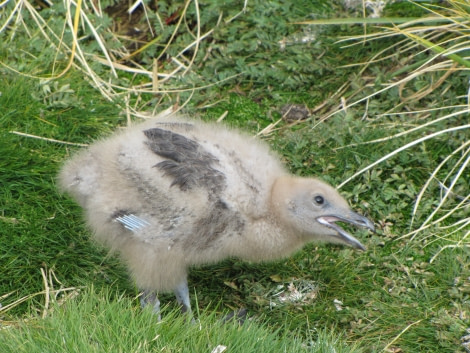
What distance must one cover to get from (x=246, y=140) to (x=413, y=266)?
1.42m

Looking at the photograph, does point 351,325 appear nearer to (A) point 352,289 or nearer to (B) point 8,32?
(A) point 352,289

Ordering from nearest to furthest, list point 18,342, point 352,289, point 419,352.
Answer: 1. point 18,342
2. point 419,352
3. point 352,289

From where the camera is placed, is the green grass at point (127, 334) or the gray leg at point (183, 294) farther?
the gray leg at point (183, 294)

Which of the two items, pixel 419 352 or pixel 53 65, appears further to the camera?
pixel 53 65

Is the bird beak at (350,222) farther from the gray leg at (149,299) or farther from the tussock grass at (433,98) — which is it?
the gray leg at (149,299)

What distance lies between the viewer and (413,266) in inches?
213

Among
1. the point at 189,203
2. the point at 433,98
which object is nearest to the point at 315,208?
the point at 189,203

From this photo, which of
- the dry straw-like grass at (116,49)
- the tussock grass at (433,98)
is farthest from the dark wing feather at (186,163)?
the dry straw-like grass at (116,49)

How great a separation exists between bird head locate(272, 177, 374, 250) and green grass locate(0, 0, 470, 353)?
590mm

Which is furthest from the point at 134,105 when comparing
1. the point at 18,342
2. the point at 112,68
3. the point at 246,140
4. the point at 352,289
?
the point at 18,342

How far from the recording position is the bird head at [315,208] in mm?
4797

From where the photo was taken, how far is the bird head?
4.80m

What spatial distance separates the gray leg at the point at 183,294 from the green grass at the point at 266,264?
0.17 meters

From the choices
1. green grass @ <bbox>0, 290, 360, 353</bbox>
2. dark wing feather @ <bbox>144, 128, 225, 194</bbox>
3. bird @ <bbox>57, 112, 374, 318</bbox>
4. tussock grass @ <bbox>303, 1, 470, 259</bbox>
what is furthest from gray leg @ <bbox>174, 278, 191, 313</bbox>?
tussock grass @ <bbox>303, 1, 470, 259</bbox>
